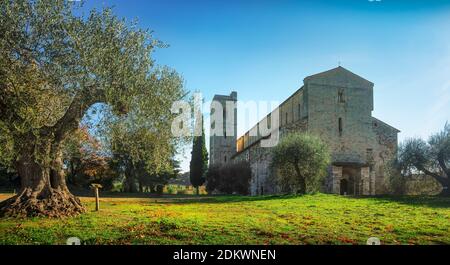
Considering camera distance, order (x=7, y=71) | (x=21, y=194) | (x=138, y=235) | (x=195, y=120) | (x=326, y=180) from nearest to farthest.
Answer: (x=138, y=235) < (x=7, y=71) < (x=21, y=194) < (x=195, y=120) < (x=326, y=180)

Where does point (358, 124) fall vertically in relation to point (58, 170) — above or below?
above

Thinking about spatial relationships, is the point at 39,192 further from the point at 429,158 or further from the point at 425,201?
the point at 429,158

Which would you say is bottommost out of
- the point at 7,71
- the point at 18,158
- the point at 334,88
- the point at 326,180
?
the point at 326,180

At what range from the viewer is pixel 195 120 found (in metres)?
18.2

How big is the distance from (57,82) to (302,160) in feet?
78.6

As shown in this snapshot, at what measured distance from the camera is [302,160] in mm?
33000

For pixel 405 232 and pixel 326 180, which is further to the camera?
pixel 326 180

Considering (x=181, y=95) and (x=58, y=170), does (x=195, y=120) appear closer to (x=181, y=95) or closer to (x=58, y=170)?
(x=181, y=95)

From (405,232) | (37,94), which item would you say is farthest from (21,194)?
(405,232)

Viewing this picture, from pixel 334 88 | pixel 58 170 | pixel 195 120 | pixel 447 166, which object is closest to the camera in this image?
pixel 58 170

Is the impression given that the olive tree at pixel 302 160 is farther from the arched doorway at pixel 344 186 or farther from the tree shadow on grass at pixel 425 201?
the arched doorway at pixel 344 186

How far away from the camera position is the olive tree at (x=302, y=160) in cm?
3284

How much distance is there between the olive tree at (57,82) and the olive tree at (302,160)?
18.9 metres

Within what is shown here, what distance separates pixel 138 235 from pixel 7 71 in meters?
7.26
